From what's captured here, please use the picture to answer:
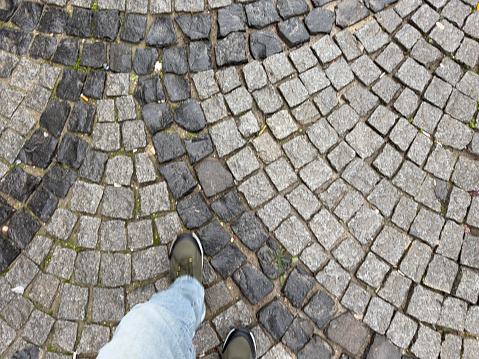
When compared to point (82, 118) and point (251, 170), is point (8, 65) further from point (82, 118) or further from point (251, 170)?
point (251, 170)

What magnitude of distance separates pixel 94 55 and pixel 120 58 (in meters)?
0.23

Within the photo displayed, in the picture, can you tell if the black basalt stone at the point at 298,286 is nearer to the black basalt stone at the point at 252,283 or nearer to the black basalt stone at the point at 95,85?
the black basalt stone at the point at 252,283

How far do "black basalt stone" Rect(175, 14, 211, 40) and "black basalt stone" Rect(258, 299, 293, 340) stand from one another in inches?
95.3

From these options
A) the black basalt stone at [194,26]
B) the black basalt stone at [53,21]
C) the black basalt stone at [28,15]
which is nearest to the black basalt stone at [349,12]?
the black basalt stone at [194,26]

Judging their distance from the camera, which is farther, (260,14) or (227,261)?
(260,14)

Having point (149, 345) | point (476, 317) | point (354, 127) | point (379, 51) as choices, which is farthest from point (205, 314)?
point (379, 51)

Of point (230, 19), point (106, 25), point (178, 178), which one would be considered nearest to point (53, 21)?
point (106, 25)

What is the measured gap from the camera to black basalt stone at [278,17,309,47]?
308 centimetres

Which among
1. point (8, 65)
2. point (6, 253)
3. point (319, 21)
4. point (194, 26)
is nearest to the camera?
point (6, 253)

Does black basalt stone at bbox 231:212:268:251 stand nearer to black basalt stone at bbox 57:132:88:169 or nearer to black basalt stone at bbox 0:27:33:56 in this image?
black basalt stone at bbox 57:132:88:169

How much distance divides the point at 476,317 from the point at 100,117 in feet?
11.9

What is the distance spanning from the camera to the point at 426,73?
10.3ft

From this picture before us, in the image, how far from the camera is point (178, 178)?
2.82 metres

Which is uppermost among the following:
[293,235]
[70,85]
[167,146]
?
[70,85]
